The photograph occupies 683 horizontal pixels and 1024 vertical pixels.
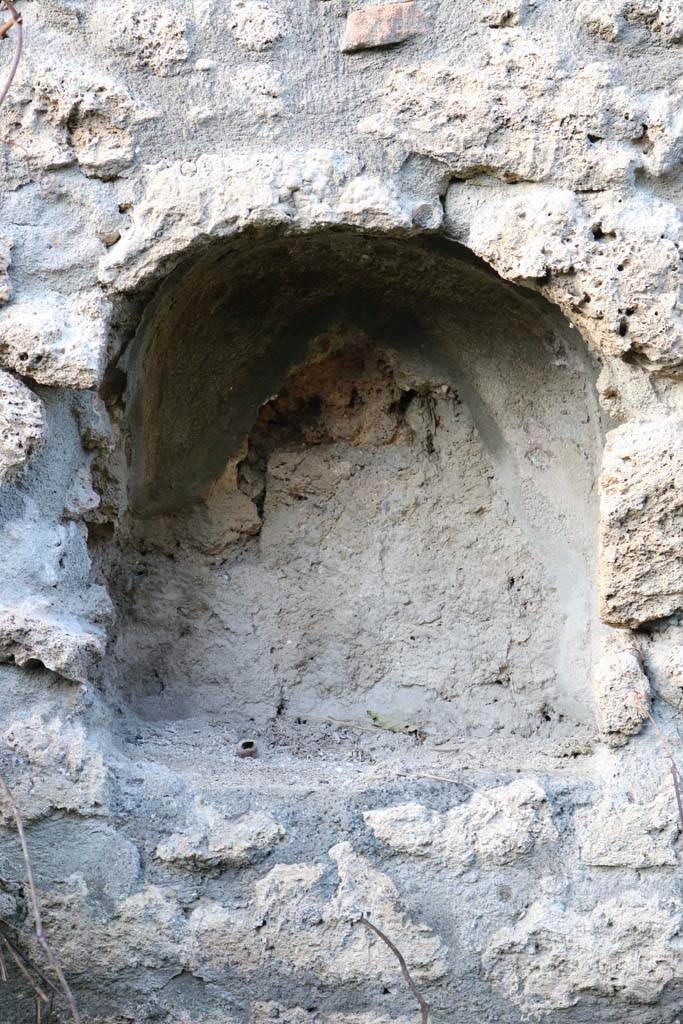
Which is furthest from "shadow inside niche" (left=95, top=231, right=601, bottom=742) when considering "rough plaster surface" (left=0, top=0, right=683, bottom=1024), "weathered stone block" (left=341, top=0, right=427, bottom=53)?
"weathered stone block" (left=341, top=0, right=427, bottom=53)

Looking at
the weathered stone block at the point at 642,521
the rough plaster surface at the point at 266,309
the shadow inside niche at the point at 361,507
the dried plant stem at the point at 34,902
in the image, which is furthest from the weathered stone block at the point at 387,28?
the dried plant stem at the point at 34,902

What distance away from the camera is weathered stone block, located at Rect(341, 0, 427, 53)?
2133 mm

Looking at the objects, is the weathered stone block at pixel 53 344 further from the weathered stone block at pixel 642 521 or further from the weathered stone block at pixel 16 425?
the weathered stone block at pixel 642 521

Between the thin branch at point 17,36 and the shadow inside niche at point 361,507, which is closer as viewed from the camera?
the thin branch at point 17,36

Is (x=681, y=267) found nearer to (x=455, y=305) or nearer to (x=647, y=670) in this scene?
(x=455, y=305)

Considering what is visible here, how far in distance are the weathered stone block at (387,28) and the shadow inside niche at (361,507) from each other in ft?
1.32

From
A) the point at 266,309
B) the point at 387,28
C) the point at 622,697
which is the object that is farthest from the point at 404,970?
the point at 387,28

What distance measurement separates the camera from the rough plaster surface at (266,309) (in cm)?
203

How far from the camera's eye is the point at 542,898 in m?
2.05

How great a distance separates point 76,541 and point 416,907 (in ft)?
3.11

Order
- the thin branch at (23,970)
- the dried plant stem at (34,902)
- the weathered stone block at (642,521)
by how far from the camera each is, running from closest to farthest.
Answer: the dried plant stem at (34,902) → the thin branch at (23,970) → the weathered stone block at (642,521)

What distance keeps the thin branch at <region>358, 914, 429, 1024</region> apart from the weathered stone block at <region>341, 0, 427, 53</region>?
5.38ft

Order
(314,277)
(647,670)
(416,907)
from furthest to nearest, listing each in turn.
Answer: (314,277) → (647,670) → (416,907)

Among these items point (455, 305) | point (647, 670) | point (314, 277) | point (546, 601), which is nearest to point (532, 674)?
point (546, 601)
